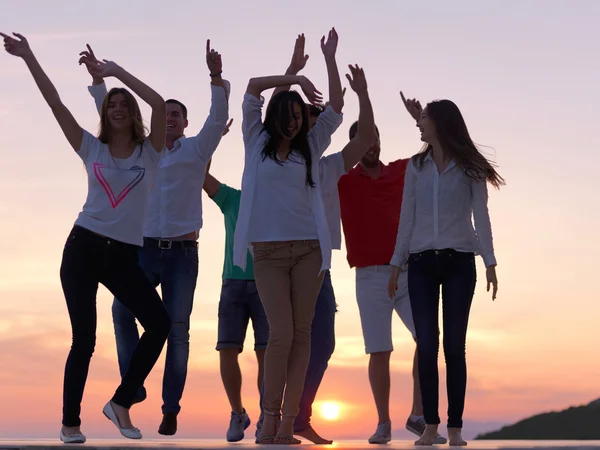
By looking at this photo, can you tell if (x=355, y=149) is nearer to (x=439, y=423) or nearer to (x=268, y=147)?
(x=268, y=147)

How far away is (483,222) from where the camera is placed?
7.22 metres

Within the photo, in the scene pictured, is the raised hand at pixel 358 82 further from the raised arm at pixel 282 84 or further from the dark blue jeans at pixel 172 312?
the dark blue jeans at pixel 172 312

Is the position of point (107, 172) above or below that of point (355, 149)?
below

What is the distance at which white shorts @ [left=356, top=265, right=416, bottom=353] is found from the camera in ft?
28.9

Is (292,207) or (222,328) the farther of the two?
(222,328)

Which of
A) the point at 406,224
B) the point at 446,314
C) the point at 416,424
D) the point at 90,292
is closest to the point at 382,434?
the point at 416,424

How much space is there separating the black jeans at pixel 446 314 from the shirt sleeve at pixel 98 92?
3262 millimetres

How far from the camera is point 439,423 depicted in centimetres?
717

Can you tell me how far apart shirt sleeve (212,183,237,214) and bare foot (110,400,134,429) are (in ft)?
8.51

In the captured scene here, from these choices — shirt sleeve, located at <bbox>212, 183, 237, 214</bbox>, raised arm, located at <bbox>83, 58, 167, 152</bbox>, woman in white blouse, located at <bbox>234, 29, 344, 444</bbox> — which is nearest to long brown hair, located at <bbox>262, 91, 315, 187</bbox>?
woman in white blouse, located at <bbox>234, 29, 344, 444</bbox>

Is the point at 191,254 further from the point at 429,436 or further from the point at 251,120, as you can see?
the point at 429,436

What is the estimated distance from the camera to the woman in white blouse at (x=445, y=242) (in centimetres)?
707

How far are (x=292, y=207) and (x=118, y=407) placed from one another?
88.9 inches

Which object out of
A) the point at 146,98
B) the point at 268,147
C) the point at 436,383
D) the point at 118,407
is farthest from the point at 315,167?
the point at 118,407
